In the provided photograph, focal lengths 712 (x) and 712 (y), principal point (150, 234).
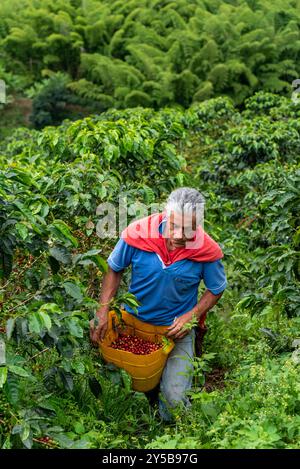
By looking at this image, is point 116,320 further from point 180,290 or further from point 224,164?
point 224,164

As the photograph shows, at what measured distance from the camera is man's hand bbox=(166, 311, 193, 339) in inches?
128

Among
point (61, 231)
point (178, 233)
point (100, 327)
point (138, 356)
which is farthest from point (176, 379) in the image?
point (61, 231)

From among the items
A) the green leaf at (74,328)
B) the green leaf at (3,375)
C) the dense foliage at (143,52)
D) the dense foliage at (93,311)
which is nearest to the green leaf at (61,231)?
the dense foliage at (93,311)

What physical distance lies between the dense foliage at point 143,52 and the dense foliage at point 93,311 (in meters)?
9.29

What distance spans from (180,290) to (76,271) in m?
0.58

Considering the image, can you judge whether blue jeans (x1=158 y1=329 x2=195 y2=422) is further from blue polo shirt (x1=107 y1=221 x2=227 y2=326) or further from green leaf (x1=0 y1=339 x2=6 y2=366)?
green leaf (x1=0 y1=339 x2=6 y2=366)

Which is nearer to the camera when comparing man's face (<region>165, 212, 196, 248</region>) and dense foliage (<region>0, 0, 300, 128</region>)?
man's face (<region>165, 212, 196, 248</region>)

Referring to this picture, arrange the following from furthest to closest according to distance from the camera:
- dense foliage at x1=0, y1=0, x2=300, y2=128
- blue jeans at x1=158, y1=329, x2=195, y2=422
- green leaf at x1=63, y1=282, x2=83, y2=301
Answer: dense foliage at x1=0, y1=0, x2=300, y2=128
blue jeans at x1=158, y1=329, x2=195, y2=422
green leaf at x1=63, y1=282, x2=83, y2=301

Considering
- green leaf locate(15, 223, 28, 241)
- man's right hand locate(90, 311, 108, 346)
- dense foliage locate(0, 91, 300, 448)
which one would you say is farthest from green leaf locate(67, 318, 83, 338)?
man's right hand locate(90, 311, 108, 346)

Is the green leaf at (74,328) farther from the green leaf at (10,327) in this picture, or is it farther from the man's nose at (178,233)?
the man's nose at (178,233)

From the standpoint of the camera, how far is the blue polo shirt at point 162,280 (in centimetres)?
323

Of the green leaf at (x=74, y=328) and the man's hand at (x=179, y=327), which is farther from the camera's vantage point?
the man's hand at (x=179, y=327)

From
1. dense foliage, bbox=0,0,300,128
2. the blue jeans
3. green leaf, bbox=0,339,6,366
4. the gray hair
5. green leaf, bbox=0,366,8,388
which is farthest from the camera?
dense foliage, bbox=0,0,300,128

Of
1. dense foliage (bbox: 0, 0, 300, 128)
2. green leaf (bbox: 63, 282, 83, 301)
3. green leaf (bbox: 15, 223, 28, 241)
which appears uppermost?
green leaf (bbox: 15, 223, 28, 241)
